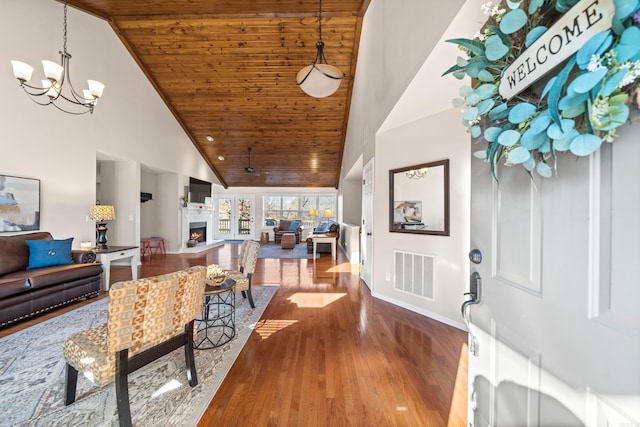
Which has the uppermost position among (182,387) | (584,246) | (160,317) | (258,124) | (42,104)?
(258,124)

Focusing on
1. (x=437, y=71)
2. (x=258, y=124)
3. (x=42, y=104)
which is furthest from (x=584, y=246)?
(x=258, y=124)

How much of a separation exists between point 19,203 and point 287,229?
7.35 meters

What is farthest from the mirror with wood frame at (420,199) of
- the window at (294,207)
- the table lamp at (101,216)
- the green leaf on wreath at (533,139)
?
the window at (294,207)

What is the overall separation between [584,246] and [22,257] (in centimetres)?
513

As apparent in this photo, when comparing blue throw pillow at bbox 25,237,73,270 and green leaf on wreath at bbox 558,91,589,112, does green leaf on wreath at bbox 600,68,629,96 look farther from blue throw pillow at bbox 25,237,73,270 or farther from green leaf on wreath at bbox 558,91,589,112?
blue throw pillow at bbox 25,237,73,270

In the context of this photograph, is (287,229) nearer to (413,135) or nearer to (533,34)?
(413,135)

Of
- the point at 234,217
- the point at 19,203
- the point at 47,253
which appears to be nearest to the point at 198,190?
the point at 234,217

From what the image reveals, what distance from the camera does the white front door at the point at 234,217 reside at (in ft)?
35.7

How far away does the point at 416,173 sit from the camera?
328 centimetres

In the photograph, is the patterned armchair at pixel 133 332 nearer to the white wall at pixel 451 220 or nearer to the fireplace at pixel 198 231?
the white wall at pixel 451 220

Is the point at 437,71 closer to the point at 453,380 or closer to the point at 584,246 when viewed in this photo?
the point at 584,246

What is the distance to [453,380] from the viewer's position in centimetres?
195

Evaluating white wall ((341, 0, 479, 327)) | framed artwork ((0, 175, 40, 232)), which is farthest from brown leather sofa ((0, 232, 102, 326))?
white wall ((341, 0, 479, 327))

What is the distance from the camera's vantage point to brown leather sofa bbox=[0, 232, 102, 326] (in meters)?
2.72
